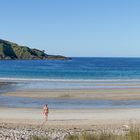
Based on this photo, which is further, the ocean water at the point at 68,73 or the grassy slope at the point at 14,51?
the grassy slope at the point at 14,51

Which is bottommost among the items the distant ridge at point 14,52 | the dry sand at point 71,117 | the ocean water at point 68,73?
the dry sand at point 71,117

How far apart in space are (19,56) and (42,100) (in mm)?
156160

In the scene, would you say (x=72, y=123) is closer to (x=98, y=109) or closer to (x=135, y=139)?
(x=98, y=109)

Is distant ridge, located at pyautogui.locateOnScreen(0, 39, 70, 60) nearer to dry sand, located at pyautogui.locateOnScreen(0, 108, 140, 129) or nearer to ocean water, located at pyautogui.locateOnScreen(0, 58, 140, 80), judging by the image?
ocean water, located at pyautogui.locateOnScreen(0, 58, 140, 80)

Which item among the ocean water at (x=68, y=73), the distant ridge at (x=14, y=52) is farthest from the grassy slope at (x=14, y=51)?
the ocean water at (x=68, y=73)

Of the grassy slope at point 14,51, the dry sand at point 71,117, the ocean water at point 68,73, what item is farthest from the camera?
the grassy slope at point 14,51

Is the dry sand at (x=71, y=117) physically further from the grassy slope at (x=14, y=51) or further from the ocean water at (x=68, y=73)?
the grassy slope at (x=14, y=51)

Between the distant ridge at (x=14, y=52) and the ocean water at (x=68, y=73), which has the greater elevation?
the distant ridge at (x=14, y=52)

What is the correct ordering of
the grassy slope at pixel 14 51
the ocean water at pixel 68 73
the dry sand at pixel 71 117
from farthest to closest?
the grassy slope at pixel 14 51, the ocean water at pixel 68 73, the dry sand at pixel 71 117

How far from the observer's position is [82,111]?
1153 inches

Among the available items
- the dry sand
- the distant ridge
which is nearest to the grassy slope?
the distant ridge

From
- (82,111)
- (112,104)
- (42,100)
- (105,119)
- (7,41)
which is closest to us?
(105,119)

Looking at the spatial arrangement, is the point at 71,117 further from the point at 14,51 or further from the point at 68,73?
the point at 14,51

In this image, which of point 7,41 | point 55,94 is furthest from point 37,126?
point 7,41
